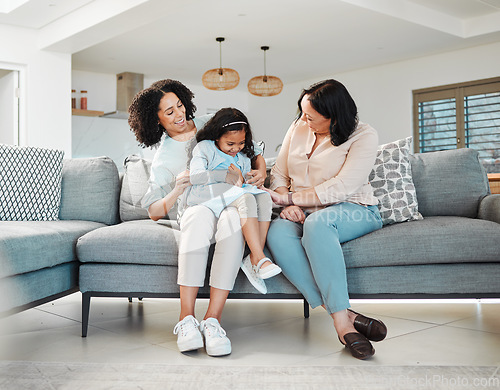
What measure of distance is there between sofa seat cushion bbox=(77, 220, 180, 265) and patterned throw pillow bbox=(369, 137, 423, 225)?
92cm

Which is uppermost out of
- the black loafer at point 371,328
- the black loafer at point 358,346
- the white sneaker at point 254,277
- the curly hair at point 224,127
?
the curly hair at point 224,127

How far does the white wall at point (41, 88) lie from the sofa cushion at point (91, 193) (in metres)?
4.06

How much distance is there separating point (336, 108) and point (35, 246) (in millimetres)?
1323

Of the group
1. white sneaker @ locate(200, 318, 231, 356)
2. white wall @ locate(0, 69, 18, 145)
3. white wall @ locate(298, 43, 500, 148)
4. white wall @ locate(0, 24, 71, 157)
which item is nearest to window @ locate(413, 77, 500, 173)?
white wall @ locate(298, 43, 500, 148)

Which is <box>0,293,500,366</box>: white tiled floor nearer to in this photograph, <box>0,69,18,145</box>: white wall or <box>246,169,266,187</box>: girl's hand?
<box>246,169,266,187</box>: girl's hand

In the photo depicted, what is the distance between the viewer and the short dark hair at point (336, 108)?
222cm

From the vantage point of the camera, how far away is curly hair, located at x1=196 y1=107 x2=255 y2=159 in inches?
89.3

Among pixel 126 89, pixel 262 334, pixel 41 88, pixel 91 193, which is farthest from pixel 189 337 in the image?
pixel 126 89

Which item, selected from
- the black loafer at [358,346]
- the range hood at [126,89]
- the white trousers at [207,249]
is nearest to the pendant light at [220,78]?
the range hood at [126,89]

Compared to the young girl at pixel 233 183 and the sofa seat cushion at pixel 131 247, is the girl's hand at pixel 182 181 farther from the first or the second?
the sofa seat cushion at pixel 131 247

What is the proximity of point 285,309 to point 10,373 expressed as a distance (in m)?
1.44

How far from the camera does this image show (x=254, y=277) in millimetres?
2066

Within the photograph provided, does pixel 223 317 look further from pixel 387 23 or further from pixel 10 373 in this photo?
pixel 387 23

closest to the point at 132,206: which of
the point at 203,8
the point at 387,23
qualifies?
the point at 203,8
